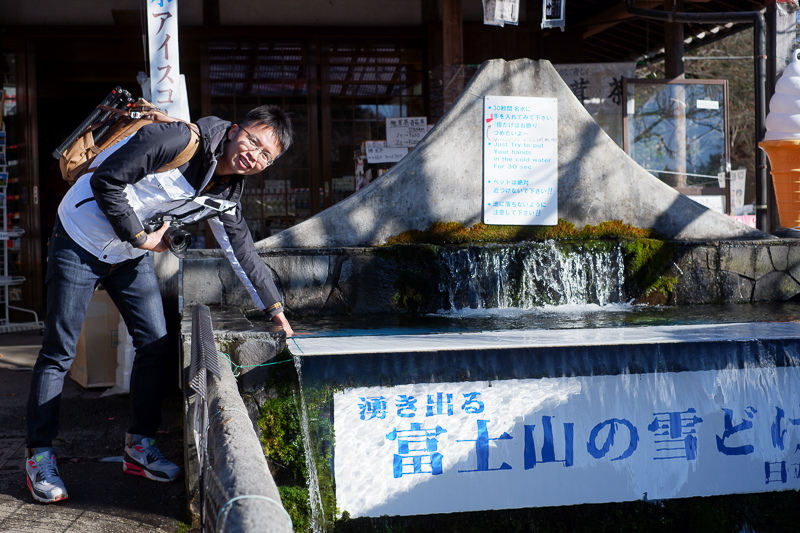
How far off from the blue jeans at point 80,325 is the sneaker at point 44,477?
0.06 metres

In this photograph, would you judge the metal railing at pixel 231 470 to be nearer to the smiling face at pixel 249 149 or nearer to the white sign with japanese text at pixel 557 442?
the white sign with japanese text at pixel 557 442

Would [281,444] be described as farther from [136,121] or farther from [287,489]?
[136,121]

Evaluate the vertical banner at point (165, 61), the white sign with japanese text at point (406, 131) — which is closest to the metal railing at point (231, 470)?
the vertical banner at point (165, 61)

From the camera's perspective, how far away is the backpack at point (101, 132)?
3.30m

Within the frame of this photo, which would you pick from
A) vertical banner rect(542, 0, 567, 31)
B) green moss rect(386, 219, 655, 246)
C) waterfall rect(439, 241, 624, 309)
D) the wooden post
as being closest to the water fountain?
waterfall rect(439, 241, 624, 309)

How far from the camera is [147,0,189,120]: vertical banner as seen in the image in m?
4.70

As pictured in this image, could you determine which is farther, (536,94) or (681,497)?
(536,94)

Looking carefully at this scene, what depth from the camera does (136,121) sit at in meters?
3.40

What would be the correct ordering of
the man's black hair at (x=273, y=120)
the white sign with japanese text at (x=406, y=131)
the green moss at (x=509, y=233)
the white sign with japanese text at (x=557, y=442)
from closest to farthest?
the white sign with japanese text at (x=557, y=442), the man's black hair at (x=273, y=120), the green moss at (x=509, y=233), the white sign with japanese text at (x=406, y=131)

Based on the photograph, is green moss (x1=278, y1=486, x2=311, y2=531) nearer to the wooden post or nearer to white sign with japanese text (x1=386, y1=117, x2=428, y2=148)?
the wooden post

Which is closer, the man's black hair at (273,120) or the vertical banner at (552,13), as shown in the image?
the man's black hair at (273,120)

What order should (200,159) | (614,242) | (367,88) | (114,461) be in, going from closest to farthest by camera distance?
1. (200,159)
2. (114,461)
3. (614,242)
4. (367,88)

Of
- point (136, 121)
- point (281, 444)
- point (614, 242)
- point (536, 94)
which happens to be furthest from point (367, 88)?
point (281, 444)

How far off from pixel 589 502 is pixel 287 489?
1.23m
